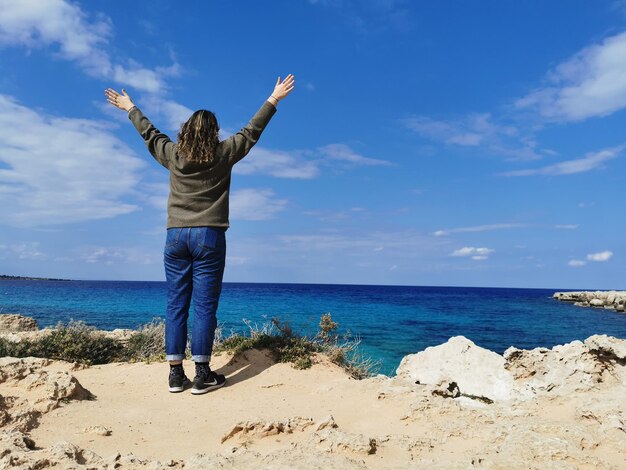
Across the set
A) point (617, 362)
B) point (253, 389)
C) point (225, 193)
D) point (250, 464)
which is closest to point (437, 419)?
point (250, 464)

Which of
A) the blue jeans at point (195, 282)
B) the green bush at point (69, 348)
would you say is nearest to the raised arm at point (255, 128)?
the blue jeans at point (195, 282)

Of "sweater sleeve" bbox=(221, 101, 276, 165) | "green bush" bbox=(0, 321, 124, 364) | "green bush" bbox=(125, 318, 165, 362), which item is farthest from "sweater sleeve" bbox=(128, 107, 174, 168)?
"green bush" bbox=(125, 318, 165, 362)

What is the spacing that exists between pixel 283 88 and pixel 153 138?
172 cm

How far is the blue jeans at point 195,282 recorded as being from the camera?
516cm

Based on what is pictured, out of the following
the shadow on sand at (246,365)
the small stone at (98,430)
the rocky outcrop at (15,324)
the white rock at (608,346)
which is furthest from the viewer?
the rocky outcrop at (15,324)

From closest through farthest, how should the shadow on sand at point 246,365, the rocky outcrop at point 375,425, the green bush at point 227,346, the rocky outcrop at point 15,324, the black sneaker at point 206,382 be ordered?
the rocky outcrop at point 375,425 < the black sneaker at point 206,382 < the shadow on sand at point 246,365 < the green bush at point 227,346 < the rocky outcrop at point 15,324

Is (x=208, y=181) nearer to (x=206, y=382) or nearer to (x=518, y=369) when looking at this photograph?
(x=206, y=382)

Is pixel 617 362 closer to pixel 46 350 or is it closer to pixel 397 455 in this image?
pixel 397 455

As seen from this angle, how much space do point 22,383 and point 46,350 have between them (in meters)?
3.64

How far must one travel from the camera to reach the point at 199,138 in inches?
201

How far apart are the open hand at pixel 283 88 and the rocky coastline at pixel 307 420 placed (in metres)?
3.49

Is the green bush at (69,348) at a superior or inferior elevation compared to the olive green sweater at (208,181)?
inferior

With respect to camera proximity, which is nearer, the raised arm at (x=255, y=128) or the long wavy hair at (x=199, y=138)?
the long wavy hair at (x=199, y=138)

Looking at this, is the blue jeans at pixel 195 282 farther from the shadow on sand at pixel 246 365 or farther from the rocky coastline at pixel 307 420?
the shadow on sand at pixel 246 365
